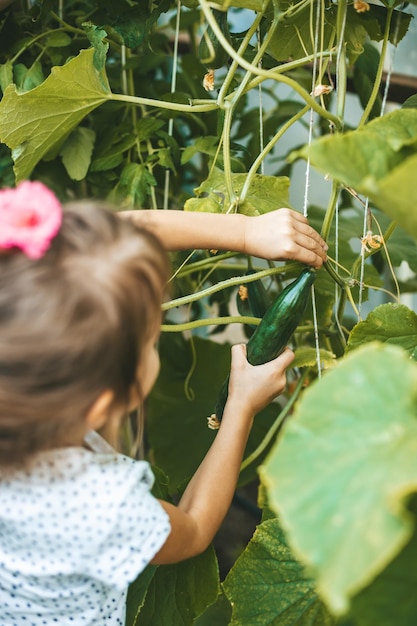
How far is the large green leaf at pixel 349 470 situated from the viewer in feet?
1.42

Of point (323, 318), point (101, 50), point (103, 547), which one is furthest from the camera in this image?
point (323, 318)

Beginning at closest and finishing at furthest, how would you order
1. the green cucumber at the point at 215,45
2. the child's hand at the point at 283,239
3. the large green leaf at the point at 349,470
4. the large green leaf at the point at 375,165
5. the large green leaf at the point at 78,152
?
the large green leaf at the point at 349,470, the large green leaf at the point at 375,165, the child's hand at the point at 283,239, the green cucumber at the point at 215,45, the large green leaf at the point at 78,152

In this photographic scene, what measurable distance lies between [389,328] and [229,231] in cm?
21

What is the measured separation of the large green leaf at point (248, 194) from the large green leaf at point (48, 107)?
182 millimetres

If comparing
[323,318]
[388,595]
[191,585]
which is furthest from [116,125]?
[388,595]

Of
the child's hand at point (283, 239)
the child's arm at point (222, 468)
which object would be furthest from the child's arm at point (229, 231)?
the child's arm at point (222, 468)

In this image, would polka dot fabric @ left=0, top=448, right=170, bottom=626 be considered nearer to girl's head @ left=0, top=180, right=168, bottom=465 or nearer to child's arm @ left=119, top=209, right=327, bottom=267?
girl's head @ left=0, top=180, right=168, bottom=465

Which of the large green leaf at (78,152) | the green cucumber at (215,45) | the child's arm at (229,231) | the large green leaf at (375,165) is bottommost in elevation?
the large green leaf at (78,152)

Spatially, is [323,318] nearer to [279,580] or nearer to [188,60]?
[279,580]

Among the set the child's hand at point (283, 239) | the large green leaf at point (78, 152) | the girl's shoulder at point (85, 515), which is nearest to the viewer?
the girl's shoulder at point (85, 515)

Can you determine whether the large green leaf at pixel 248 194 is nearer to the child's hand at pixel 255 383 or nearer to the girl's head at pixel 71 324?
the child's hand at pixel 255 383

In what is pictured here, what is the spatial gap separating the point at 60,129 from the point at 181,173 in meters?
0.53

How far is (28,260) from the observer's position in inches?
24.6

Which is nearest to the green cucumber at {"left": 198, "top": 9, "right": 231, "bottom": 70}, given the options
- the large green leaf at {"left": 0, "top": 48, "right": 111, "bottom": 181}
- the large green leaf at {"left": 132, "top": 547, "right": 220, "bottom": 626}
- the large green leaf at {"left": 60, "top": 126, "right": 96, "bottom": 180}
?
the large green leaf at {"left": 0, "top": 48, "right": 111, "bottom": 181}
